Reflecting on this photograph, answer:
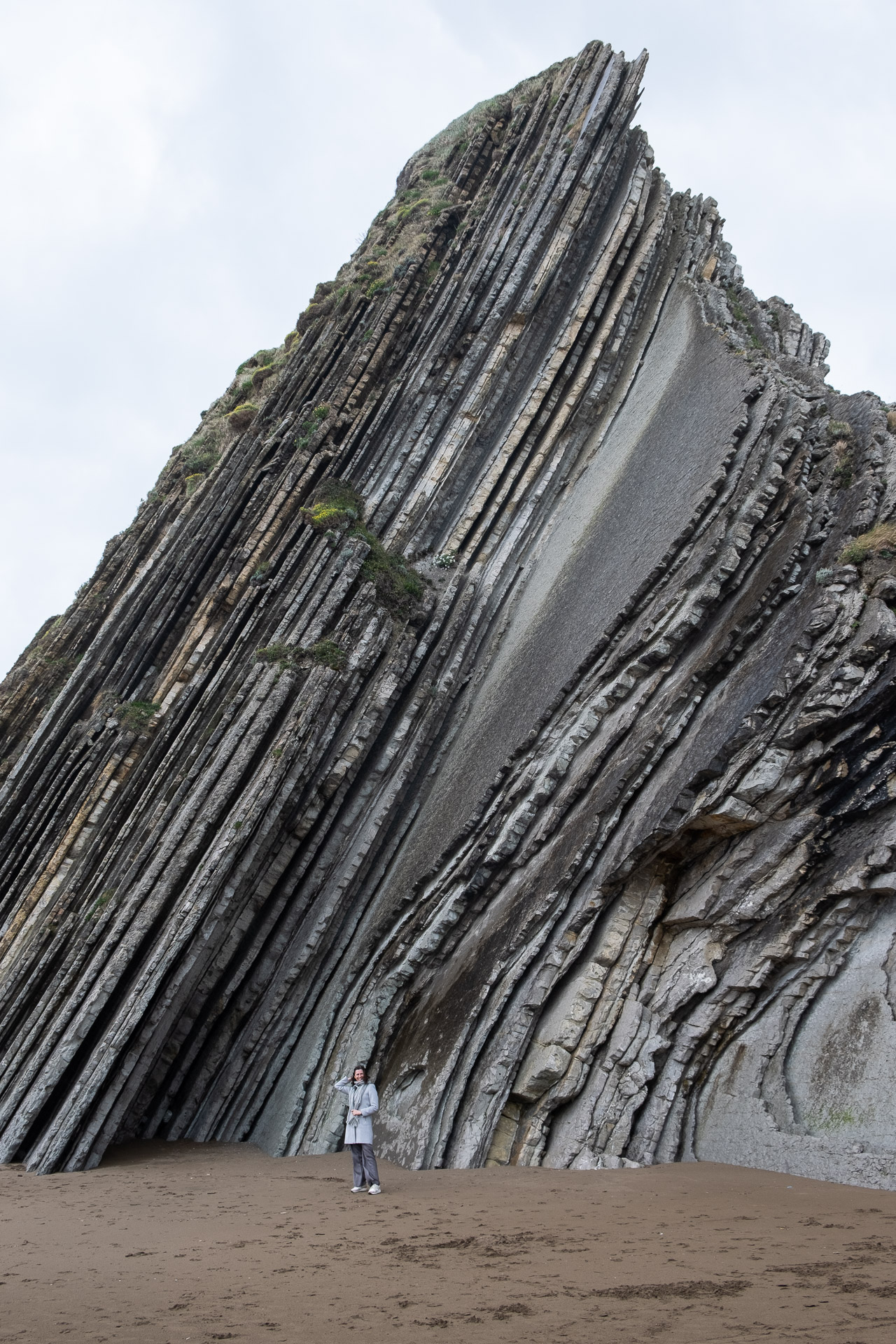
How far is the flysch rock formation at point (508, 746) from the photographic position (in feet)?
31.7

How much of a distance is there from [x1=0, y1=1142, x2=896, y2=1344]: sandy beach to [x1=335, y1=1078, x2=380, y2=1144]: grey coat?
0.51 meters

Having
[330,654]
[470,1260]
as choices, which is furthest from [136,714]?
[470,1260]

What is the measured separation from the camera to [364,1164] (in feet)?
30.0

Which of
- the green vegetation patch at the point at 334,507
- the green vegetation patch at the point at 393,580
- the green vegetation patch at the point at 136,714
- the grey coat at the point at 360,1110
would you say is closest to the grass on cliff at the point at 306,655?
the green vegetation patch at the point at 393,580

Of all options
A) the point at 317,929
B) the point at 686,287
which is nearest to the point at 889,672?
the point at 317,929

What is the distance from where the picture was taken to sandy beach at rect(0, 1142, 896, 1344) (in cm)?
481

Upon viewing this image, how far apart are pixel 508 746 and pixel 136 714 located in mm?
9239

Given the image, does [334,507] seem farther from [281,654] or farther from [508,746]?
[508,746]

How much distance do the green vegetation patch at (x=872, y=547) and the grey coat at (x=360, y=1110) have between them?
7709 millimetres

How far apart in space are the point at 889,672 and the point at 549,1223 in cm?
593

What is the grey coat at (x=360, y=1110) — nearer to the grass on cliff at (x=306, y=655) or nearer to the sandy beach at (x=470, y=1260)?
the sandy beach at (x=470, y=1260)

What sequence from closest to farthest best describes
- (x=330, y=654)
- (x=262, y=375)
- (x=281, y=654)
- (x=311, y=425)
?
1. (x=330, y=654)
2. (x=281, y=654)
3. (x=311, y=425)
4. (x=262, y=375)

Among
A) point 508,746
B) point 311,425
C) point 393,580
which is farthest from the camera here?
point 311,425

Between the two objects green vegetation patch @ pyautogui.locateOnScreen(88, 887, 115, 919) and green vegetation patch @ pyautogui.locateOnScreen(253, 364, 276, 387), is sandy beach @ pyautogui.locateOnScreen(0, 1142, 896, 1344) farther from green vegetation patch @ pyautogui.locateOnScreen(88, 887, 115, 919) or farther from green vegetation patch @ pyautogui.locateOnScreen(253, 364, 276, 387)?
green vegetation patch @ pyautogui.locateOnScreen(253, 364, 276, 387)
